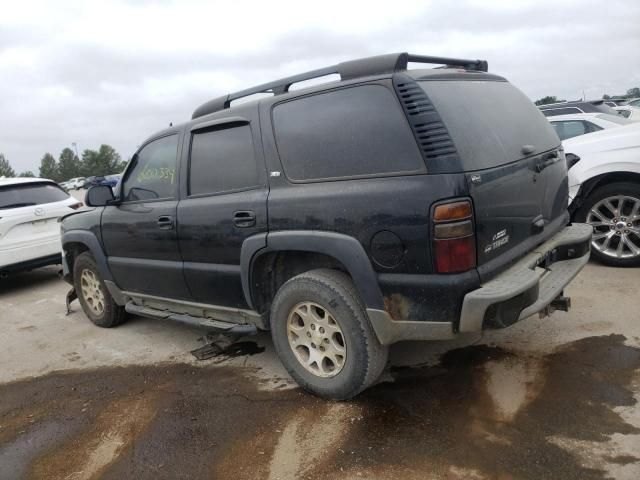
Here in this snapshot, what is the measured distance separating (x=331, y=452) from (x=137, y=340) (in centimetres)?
275

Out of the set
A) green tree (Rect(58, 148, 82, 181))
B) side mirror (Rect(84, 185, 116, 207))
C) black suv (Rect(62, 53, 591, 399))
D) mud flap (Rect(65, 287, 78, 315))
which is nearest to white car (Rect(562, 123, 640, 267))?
black suv (Rect(62, 53, 591, 399))

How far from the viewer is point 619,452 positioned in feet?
8.09

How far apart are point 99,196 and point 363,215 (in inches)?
108

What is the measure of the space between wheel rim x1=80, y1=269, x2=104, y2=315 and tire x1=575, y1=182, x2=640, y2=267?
4.88m

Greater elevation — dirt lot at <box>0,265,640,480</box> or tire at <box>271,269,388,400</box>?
tire at <box>271,269,388,400</box>

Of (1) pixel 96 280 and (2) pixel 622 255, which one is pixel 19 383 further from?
(2) pixel 622 255

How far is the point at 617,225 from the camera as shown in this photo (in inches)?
200

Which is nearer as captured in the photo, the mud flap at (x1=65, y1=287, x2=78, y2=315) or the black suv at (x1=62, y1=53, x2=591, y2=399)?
the black suv at (x1=62, y1=53, x2=591, y2=399)

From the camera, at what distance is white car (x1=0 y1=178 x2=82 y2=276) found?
686 cm

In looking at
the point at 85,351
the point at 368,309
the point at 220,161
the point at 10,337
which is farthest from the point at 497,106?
the point at 10,337

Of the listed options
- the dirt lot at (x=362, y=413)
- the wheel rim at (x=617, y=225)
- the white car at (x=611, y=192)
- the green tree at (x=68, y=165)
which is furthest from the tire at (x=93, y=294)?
the green tree at (x=68, y=165)

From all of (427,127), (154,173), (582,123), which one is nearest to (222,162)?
(154,173)

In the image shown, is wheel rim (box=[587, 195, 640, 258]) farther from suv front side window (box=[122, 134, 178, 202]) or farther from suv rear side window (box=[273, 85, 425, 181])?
suv front side window (box=[122, 134, 178, 202])

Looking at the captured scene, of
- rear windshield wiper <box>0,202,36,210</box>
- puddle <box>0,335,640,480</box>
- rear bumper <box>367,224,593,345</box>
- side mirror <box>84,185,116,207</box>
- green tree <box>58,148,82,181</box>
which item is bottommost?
puddle <box>0,335,640,480</box>
